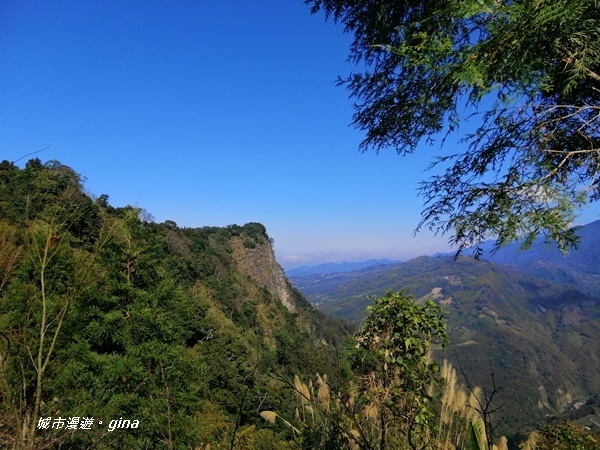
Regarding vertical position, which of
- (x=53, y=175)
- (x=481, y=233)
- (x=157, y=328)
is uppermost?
(x=53, y=175)

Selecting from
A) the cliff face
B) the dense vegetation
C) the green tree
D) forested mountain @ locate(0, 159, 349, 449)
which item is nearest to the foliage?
the dense vegetation

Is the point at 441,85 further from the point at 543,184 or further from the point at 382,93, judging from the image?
the point at 543,184

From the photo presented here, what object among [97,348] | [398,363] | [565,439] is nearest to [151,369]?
[97,348]

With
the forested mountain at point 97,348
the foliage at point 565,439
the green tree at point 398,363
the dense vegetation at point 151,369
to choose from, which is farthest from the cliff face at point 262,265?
the green tree at point 398,363

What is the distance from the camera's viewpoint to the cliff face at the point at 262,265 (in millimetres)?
70631

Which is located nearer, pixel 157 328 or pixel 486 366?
pixel 157 328

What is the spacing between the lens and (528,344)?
192m

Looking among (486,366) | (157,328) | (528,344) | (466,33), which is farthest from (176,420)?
(528,344)

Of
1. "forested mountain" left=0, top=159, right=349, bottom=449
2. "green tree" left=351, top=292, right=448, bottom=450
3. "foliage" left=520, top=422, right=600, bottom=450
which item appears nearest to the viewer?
"forested mountain" left=0, top=159, right=349, bottom=449

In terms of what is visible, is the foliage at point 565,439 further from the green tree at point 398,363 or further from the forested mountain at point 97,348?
the forested mountain at point 97,348

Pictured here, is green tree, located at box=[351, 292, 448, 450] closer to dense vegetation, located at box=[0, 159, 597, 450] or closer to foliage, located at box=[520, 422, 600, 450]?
dense vegetation, located at box=[0, 159, 597, 450]

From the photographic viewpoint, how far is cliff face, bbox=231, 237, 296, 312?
70631 mm

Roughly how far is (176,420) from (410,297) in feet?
27.5

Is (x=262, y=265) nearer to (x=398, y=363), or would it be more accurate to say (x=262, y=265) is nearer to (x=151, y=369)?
(x=151, y=369)
